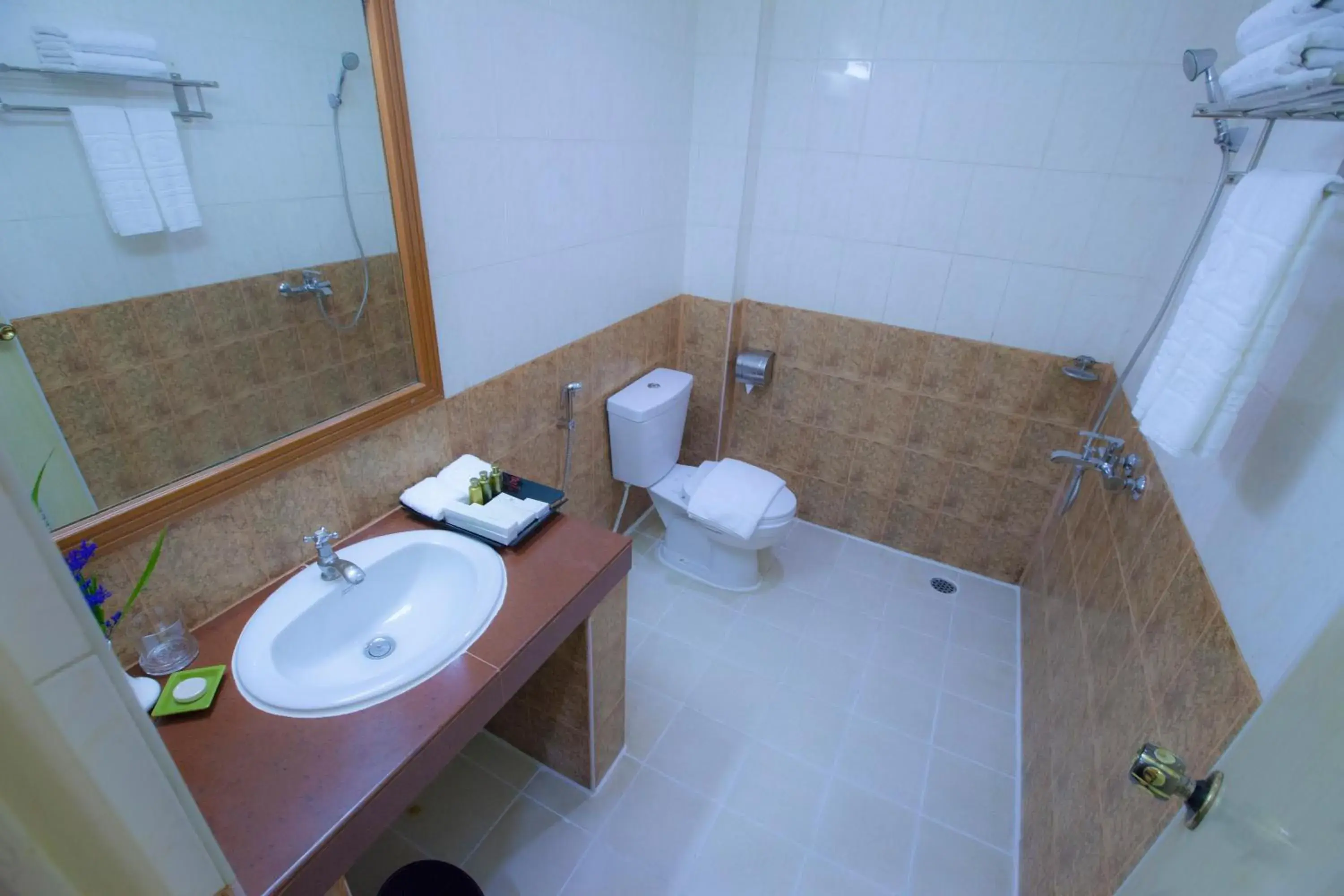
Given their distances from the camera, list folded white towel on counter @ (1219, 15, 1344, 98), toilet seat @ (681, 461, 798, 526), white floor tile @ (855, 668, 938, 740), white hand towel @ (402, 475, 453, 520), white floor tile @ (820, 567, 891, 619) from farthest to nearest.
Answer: white floor tile @ (820, 567, 891, 619) → toilet seat @ (681, 461, 798, 526) → white floor tile @ (855, 668, 938, 740) → white hand towel @ (402, 475, 453, 520) → folded white towel on counter @ (1219, 15, 1344, 98)

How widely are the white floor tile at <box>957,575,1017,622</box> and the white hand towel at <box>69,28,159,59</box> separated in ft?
9.15

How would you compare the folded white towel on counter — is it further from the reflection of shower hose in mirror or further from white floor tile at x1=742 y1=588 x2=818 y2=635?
white floor tile at x1=742 y1=588 x2=818 y2=635

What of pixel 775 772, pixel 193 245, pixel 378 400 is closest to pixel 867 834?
pixel 775 772

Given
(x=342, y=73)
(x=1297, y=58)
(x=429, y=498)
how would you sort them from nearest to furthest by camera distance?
(x=1297, y=58), (x=342, y=73), (x=429, y=498)

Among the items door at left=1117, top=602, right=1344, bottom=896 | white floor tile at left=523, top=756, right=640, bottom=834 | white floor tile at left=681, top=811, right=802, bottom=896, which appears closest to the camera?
door at left=1117, top=602, right=1344, bottom=896

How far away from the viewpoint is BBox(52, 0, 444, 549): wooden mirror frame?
999 millimetres

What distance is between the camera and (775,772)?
1.83 meters

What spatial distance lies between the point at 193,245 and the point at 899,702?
7.30 ft

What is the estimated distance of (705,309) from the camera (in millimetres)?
2615

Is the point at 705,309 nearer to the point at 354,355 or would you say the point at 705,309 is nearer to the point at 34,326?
the point at 354,355

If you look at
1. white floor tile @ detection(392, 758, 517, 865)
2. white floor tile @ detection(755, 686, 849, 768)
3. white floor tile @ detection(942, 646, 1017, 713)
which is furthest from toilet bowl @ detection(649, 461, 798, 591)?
white floor tile @ detection(392, 758, 517, 865)

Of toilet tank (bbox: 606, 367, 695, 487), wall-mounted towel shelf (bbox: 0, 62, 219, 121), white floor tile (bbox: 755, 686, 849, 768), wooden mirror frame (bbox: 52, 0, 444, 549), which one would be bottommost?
white floor tile (bbox: 755, 686, 849, 768)

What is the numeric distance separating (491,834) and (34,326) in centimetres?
147

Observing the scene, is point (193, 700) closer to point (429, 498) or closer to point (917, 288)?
point (429, 498)
